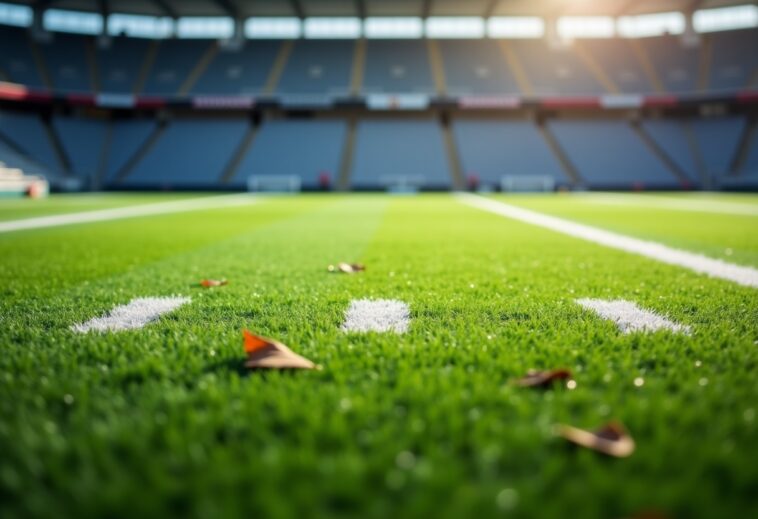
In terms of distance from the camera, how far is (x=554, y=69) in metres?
31.1

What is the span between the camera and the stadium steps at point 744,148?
1069 inches

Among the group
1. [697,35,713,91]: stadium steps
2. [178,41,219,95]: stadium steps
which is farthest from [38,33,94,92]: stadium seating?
[697,35,713,91]: stadium steps

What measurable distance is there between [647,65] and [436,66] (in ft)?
43.7

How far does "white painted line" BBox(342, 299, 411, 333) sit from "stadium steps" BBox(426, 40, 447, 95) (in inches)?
1163

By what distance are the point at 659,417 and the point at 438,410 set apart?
56cm

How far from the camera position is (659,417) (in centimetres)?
123

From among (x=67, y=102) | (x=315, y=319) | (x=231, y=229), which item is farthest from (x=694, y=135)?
(x=67, y=102)

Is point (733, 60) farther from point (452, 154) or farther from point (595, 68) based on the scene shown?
point (452, 154)

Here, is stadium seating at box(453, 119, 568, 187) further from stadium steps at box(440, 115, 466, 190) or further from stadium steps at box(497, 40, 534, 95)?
stadium steps at box(497, 40, 534, 95)

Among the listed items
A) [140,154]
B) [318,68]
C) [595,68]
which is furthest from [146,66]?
[595,68]

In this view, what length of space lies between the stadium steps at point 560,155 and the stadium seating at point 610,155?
0.23 metres

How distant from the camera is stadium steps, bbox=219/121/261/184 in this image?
27.9 meters

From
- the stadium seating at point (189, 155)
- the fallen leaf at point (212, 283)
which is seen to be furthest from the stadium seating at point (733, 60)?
the fallen leaf at point (212, 283)

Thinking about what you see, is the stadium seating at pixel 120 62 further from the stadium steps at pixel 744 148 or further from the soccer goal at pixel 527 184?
the stadium steps at pixel 744 148
